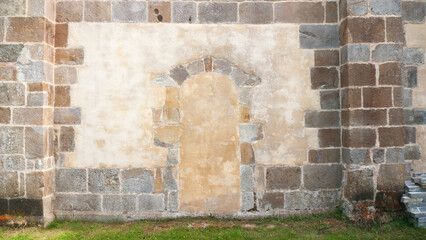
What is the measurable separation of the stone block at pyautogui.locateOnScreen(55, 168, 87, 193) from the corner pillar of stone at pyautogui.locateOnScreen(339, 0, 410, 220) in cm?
353

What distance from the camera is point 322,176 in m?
4.23

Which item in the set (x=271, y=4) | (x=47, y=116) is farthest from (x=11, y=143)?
(x=271, y=4)

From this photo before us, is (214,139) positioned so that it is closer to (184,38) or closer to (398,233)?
(184,38)

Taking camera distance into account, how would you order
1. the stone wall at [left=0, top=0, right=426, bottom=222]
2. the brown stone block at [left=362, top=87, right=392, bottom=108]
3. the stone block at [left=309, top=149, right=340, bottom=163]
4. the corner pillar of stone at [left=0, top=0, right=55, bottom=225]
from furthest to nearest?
the stone block at [left=309, top=149, right=340, bottom=163] → the stone wall at [left=0, top=0, right=426, bottom=222] → the brown stone block at [left=362, top=87, right=392, bottom=108] → the corner pillar of stone at [left=0, top=0, right=55, bottom=225]

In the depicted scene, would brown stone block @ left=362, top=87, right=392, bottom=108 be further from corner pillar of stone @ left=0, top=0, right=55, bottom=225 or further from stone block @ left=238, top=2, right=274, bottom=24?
corner pillar of stone @ left=0, top=0, right=55, bottom=225

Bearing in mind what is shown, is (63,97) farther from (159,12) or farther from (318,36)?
(318,36)

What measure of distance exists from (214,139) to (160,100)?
914 mm

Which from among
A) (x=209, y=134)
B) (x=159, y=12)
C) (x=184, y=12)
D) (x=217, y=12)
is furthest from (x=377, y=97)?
(x=159, y=12)

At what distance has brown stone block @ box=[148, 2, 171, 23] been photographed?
14.0 feet

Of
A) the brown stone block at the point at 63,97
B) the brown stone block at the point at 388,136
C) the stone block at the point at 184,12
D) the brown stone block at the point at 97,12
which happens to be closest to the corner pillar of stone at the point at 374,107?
the brown stone block at the point at 388,136

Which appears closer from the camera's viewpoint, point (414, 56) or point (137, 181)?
point (137, 181)

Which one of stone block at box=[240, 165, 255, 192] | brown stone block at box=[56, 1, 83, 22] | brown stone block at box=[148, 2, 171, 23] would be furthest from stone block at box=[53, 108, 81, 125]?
stone block at box=[240, 165, 255, 192]

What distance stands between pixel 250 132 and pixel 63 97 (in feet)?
8.57

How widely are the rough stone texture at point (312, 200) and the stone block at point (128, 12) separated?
3.19 metres
